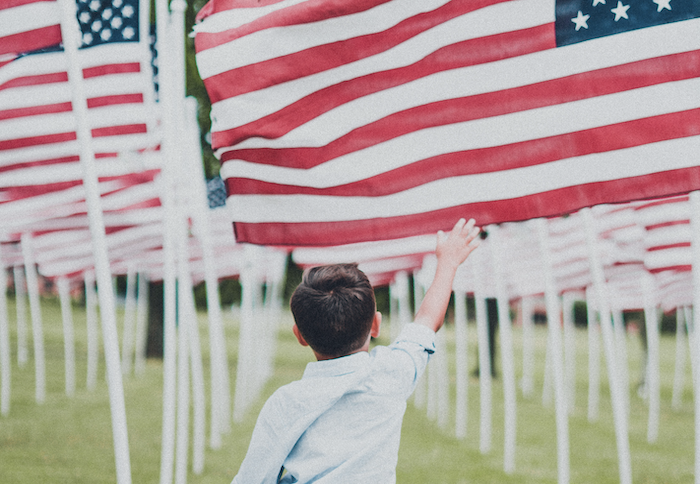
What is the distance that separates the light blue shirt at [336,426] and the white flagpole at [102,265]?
3.59 ft

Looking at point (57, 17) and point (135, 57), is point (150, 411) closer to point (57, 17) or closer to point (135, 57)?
point (135, 57)

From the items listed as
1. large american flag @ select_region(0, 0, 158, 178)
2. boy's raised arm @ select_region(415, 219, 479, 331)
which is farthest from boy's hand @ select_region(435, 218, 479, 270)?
large american flag @ select_region(0, 0, 158, 178)

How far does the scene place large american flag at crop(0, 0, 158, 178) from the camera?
507 centimetres

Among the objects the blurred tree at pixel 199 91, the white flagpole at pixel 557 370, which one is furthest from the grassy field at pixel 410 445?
the blurred tree at pixel 199 91

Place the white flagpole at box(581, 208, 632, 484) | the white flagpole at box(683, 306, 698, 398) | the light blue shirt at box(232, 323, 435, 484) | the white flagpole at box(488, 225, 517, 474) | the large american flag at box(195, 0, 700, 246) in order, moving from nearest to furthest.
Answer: the light blue shirt at box(232, 323, 435, 484) < the large american flag at box(195, 0, 700, 246) < the white flagpole at box(683, 306, 698, 398) < the white flagpole at box(581, 208, 632, 484) < the white flagpole at box(488, 225, 517, 474)

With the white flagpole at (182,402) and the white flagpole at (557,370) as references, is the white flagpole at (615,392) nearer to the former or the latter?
the white flagpole at (557,370)

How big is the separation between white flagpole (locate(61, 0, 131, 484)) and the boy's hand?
147 centimetres

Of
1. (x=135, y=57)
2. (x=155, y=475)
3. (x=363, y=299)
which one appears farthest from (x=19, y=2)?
(x=155, y=475)

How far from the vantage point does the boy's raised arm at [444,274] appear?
247 centimetres

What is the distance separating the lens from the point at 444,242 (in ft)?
9.19

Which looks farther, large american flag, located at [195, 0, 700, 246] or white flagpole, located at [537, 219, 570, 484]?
white flagpole, located at [537, 219, 570, 484]

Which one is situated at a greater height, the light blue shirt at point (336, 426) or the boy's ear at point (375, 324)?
the boy's ear at point (375, 324)

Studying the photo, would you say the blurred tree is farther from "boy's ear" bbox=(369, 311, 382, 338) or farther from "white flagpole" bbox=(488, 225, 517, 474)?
"boy's ear" bbox=(369, 311, 382, 338)

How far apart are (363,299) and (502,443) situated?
739 centimetres
